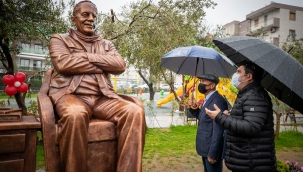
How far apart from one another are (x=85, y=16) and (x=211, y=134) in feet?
6.56

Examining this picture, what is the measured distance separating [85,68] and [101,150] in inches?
33.9

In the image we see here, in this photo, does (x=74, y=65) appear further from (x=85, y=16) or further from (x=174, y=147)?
(x=174, y=147)

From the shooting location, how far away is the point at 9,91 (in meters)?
5.33

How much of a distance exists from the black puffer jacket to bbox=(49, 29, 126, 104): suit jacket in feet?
4.12

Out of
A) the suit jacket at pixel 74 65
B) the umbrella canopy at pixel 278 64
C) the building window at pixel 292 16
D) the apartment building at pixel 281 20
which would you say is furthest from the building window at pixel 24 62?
the umbrella canopy at pixel 278 64

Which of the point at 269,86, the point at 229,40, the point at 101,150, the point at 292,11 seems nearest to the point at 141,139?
the point at 101,150

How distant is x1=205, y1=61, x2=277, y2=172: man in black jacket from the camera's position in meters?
2.10

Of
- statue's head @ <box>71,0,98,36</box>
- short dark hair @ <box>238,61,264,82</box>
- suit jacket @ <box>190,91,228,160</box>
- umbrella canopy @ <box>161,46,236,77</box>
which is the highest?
statue's head @ <box>71,0,98,36</box>

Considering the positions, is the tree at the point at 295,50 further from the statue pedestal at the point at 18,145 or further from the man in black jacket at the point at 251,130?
the statue pedestal at the point at 18,145

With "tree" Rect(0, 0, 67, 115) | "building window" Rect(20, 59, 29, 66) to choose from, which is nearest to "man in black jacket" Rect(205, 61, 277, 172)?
"tree" Rect(0, 0, 67, 115)

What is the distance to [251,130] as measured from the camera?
6.76ft

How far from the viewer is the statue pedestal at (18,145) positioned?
2.04 metres

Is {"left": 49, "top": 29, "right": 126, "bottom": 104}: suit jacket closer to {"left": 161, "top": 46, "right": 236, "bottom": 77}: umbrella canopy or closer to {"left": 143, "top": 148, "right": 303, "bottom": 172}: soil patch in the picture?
{"left": 161, "top": 46, "right": 236, "bottom": 77}: umbrella canopy

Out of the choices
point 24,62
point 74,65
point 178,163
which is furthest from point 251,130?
point 24,62
